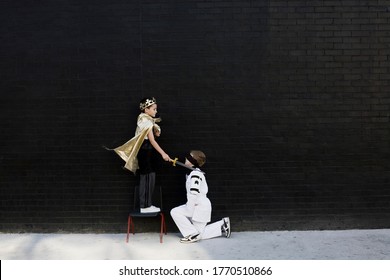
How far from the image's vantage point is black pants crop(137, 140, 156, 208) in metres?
5.96

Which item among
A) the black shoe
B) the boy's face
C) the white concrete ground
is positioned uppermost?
the boy's face

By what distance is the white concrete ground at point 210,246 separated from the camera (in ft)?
17.5

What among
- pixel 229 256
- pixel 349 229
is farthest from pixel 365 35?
pixel 229 256

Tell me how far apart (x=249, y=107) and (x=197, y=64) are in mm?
990

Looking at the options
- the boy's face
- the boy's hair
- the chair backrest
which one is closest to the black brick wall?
the chair backrest

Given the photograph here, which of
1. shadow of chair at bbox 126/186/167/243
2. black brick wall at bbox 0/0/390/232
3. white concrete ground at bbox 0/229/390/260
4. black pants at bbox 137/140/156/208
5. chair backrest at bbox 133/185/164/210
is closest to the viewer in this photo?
white concrete ground at bbox 0/229/390/260

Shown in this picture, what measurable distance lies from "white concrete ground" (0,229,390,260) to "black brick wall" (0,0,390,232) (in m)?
0.30

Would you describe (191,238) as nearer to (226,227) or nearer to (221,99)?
(226,227)

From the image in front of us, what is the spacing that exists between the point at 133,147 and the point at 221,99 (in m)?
1.47

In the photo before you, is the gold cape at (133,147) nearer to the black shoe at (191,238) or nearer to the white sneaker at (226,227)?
the black shoe at (191,238)

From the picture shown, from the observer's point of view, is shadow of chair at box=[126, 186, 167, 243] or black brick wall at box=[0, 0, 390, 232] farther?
black brick wall at box=[0, 0, 390, 232]

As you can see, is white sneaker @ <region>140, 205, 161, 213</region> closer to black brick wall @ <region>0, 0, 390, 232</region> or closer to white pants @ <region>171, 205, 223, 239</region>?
white pants @ <region>171, 205, 223, 239</region>

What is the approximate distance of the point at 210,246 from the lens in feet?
18.6

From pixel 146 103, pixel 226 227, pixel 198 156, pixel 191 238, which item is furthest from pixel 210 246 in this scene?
pixel 146 103
